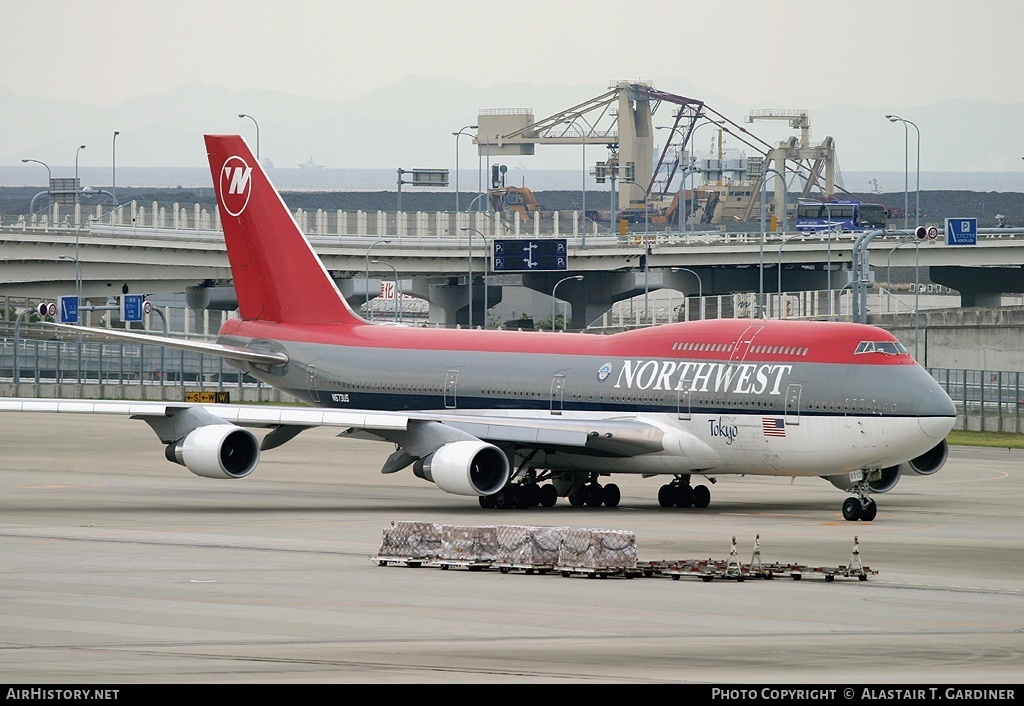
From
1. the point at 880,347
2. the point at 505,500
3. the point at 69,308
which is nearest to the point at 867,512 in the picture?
the point at 880,347

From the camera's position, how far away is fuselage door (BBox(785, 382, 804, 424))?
127 feet

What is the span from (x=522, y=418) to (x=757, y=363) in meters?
6.85

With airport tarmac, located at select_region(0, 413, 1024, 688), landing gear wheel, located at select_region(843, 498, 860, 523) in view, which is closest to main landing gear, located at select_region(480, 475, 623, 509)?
airport tarmac, located at select_region(0, 413, 1024, 688)

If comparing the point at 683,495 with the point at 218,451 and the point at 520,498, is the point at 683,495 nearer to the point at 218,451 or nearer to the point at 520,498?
the point at 520,498

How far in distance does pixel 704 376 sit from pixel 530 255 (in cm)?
8684

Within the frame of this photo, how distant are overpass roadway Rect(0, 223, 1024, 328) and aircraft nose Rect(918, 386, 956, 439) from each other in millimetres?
68916

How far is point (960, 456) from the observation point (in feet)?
209

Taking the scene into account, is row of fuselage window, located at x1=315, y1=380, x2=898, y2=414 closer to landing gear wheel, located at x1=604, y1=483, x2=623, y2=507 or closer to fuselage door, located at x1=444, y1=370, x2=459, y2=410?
fuselage door, located at x1=444, y1=370, x2=459, y2=410

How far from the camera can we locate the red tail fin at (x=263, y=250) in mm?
49625

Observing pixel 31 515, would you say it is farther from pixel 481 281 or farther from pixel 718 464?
pixel 481 281

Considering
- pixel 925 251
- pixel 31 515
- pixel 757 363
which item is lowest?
pixel 31 515

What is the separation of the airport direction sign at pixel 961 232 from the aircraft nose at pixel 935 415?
84429 mm
